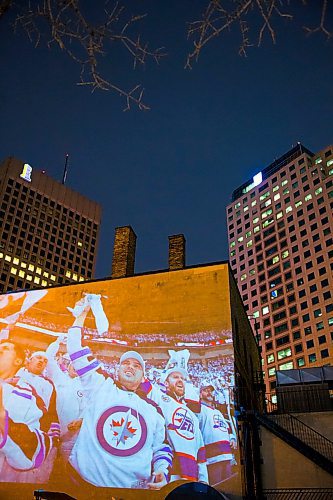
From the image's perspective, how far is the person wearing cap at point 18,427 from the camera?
59.8ft

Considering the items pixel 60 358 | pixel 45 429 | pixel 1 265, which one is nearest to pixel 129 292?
pixel 60 358

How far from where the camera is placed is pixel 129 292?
21453 mm

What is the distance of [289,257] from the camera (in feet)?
291

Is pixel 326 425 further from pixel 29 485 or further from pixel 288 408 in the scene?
pixel 29 485

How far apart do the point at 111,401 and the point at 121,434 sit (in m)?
1.44

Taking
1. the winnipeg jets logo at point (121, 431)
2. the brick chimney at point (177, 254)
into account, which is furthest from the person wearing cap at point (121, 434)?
the brick chimney at point (177, 254)

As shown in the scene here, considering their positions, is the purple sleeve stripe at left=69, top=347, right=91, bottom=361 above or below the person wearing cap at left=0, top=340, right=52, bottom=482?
above

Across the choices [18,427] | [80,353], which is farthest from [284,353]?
[18,427]

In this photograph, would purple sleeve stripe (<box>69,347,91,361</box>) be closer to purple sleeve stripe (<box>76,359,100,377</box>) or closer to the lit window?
purple sleeve stripe (<box>76,359,100,377</box>)

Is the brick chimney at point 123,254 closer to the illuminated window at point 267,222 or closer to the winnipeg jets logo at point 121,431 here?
the winnipeg jets logo at point 121,431

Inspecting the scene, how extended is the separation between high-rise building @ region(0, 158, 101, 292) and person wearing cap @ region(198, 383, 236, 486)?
2966 inches

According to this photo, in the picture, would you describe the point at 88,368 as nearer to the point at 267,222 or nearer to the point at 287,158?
the point at 267,222

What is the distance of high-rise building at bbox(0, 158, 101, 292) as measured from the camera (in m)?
90.6

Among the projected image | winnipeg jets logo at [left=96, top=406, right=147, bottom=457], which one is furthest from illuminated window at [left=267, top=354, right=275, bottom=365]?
winnipeg jets logo at [left=96, top=406, right=147, bottom=457]
